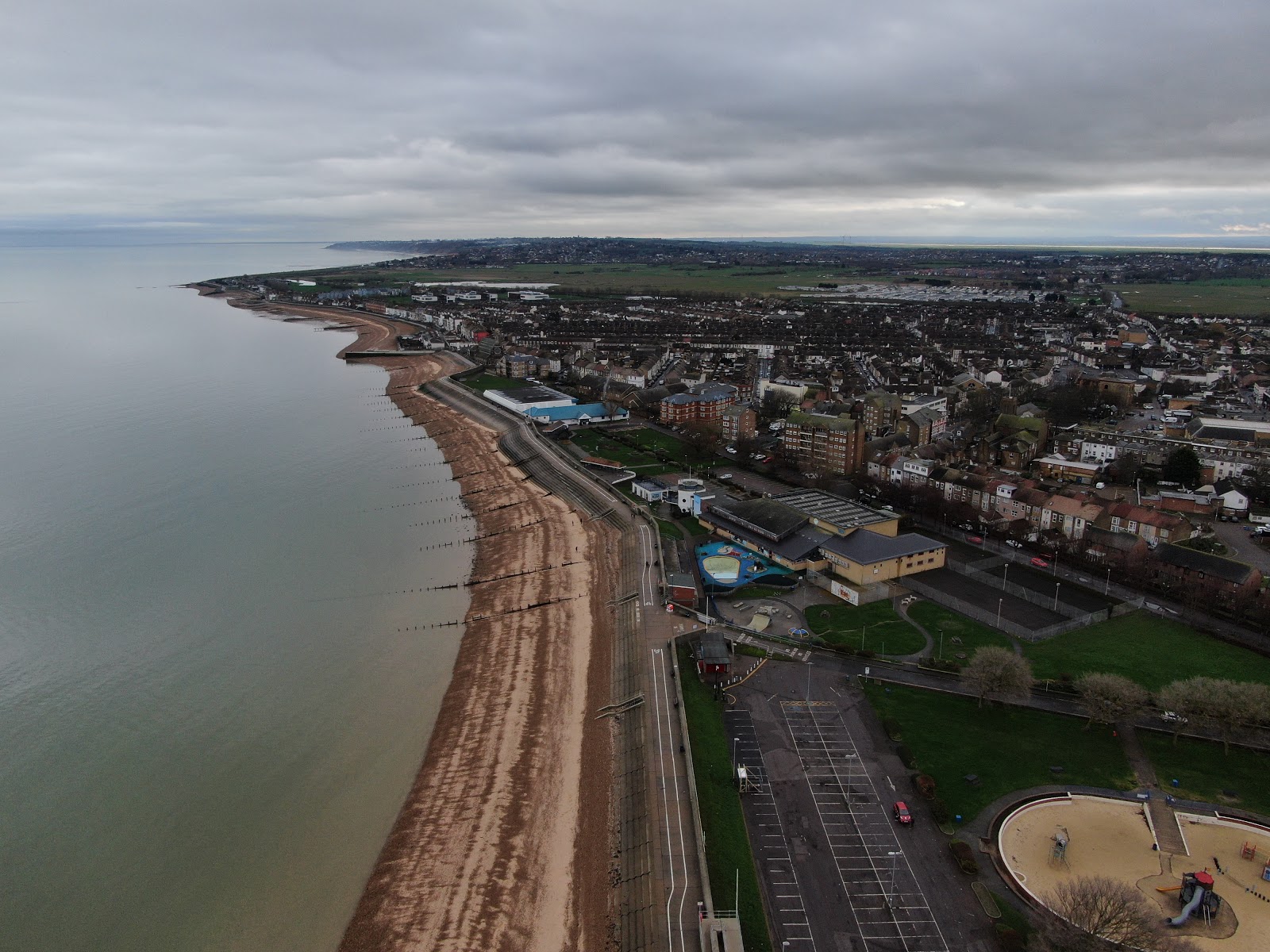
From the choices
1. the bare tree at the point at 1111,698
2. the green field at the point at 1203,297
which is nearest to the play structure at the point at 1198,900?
the bare tree at the point at 1111,698

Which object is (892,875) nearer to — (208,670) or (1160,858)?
(1160,858)

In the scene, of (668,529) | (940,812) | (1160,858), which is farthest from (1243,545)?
(940,812)

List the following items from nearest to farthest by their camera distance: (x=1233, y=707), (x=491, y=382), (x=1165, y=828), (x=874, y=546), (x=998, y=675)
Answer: (x=1165, y=828) < (x=1233, y=707) < (x=998, y=675) < (x=874, y=546) < (x=491, y=382)

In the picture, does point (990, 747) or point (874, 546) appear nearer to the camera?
→ point (990, 747)

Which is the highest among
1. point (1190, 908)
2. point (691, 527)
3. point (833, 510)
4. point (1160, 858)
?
point (833, 510)

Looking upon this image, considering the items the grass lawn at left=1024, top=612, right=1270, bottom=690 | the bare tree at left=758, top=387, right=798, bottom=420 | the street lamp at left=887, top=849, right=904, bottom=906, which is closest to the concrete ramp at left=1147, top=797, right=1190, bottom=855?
the street lamp at left=887, top=849, right=904, bottom=906

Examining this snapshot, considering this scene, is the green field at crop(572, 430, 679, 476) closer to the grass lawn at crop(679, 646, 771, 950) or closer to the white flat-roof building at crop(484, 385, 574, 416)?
the white flat-roof building at crop(484, 385, 574, 416)

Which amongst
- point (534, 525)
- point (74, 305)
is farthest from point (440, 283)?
point (534, 525)

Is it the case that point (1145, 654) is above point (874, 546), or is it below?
below

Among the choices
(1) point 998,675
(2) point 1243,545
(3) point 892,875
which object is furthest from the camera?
(2) point 1243,545
